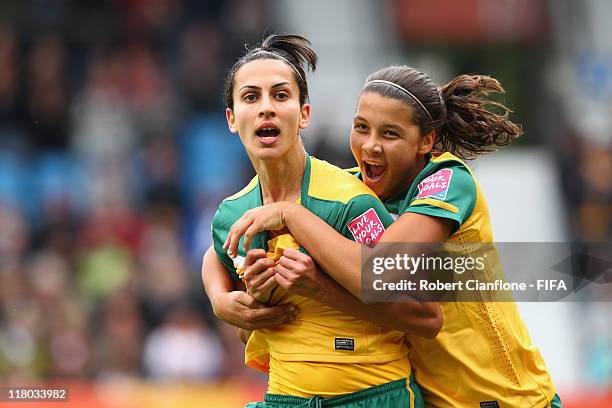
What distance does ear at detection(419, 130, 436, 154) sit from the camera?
4363mm

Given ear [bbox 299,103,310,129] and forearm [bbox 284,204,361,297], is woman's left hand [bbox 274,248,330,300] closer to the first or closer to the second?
forearm [bbox 284,204,361,297]

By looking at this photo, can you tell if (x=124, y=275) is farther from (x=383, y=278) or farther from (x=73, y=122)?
(x=383, y=278)

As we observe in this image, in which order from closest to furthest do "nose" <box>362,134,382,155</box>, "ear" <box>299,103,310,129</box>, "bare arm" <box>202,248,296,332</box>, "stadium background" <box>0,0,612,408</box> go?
"bare arm" <box>202,248,296,332</box>
"nose" <box>362,134,382,155</box>
"ear" <box>299,103,310,129</box>
"stadium background" <box>0,0,612,408</box>

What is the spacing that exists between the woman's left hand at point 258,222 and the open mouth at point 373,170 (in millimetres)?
412

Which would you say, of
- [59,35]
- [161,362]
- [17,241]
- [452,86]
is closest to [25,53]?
[59,35]

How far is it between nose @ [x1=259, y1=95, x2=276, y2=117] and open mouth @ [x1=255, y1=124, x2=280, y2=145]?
4 cm

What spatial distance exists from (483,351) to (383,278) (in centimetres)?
58

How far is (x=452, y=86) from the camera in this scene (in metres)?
4.54

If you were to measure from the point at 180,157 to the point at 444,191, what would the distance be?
8142mm

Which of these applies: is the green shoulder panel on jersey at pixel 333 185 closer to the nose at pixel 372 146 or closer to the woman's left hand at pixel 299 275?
the nose at pixel 372 146

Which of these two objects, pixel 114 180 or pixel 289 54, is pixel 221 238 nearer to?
pixel 289 54

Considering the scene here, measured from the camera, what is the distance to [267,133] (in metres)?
4.29

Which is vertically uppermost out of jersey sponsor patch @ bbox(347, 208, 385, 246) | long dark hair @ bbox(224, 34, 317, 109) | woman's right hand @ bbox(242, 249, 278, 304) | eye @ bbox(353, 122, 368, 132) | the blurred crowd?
the blurred crowd

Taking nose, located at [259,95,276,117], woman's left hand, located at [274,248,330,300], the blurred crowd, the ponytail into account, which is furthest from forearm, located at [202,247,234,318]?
the blurred crowd
